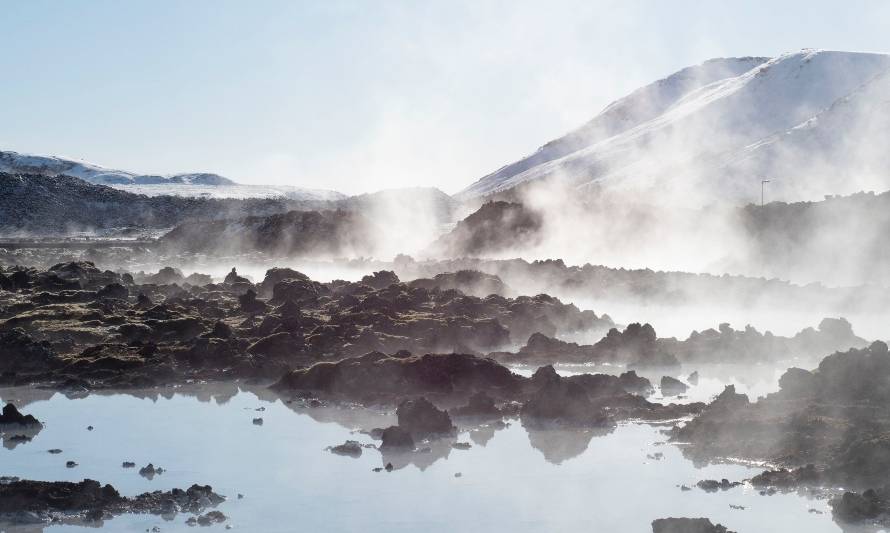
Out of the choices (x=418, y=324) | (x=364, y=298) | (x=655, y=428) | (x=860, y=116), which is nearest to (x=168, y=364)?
(x=418, y=324)

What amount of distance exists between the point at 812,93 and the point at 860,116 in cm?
2221

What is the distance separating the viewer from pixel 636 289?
2260 inches

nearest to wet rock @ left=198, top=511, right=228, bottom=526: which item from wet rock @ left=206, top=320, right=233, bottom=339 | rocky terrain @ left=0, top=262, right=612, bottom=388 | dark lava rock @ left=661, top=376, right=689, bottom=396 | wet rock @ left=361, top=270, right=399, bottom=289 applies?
rocky terrain @ left=0, top=262, right=612, bottom=388

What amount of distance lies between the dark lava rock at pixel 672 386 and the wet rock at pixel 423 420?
8494 millimetres

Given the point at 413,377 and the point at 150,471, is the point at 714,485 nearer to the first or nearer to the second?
the point at 413,377

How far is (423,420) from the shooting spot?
23297mm

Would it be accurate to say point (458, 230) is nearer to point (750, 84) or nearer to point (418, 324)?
point (418, 324)

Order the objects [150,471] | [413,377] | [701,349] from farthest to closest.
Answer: [701,349], [413,377], [150,471]

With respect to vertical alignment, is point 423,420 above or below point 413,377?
below

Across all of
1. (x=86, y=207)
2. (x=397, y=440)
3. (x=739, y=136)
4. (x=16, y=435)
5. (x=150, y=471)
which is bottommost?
(x=150, y=471)

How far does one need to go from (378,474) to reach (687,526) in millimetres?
7160

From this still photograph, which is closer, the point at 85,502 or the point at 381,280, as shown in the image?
the point at 85,502

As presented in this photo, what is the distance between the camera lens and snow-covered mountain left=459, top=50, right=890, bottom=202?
11994 cm

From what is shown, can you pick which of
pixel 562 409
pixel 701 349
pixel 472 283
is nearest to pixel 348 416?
pixel 562 409
